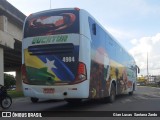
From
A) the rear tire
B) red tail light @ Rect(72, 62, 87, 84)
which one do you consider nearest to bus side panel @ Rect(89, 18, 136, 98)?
red tail light @ Rect(72, 62, 87, 84)

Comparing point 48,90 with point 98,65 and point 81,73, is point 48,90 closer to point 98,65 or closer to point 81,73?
point 81,73

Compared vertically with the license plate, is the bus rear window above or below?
above

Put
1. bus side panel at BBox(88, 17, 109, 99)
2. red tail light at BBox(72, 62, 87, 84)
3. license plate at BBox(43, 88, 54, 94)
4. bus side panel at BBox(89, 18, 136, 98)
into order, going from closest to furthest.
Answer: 1. red tail light at BBox(72, 62, 87, 84)
2. license plate at BBox(43, 88, 54, 94)
3. bus side panel at BBox(88, 17, 109, 99)
4. bus side panel at BBox(89, 18, 136, 98)

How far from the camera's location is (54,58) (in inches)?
487

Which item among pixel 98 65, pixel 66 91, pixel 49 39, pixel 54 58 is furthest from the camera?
pixel 98 65

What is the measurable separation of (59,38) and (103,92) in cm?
373

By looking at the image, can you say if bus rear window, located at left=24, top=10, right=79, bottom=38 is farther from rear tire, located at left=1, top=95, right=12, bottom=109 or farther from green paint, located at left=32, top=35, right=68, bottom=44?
rear tire, located at left=1, top=95, right=12, bottom=109

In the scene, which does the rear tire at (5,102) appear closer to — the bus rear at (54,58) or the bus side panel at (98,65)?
the bus rear at (54,58)

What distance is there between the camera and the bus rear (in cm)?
1209

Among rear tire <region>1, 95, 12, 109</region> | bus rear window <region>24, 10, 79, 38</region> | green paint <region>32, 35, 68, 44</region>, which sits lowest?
rear tire <region>1, 95, 12, 109</region>

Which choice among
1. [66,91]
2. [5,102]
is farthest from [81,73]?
[5,102]

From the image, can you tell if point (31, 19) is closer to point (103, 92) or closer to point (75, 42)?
point (75, 42)

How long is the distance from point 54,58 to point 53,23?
1287mm

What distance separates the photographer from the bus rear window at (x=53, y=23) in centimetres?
1238
